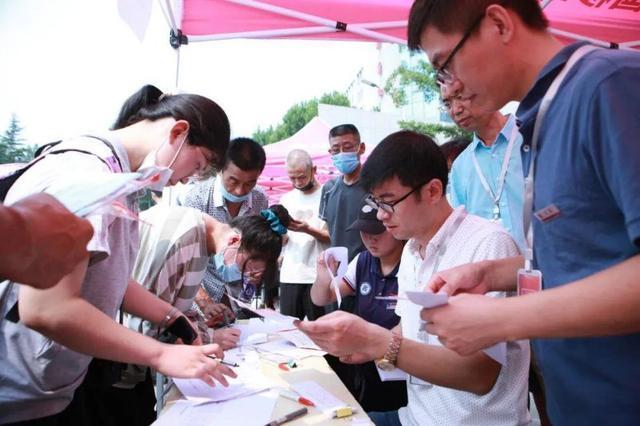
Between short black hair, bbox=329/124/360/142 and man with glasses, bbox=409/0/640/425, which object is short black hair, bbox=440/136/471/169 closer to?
short black hair, bbox=329/124/360/142

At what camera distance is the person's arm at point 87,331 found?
0.92 m

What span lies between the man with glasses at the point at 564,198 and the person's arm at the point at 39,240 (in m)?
0.60

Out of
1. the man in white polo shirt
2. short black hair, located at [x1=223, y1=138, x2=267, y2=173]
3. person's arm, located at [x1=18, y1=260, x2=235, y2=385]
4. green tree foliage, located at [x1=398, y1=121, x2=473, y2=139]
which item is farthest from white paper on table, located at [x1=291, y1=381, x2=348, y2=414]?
green tree foliage, located at [x1=398, y1=121, x2=473, y2=139]

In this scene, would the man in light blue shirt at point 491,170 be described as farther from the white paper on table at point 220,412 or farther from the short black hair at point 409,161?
the white paper on table at point 220,412

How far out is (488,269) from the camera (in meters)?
1.11

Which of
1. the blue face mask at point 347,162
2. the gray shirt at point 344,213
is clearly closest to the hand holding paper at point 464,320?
the gray shirt at point 344,213

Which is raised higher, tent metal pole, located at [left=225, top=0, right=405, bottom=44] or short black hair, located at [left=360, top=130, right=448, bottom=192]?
tent metal pole, located at [left=225, top=0, right=405, bottom=44]

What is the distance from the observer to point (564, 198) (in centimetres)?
79

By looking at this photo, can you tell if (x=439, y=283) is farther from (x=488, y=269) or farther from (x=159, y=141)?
(x=159, y=141)

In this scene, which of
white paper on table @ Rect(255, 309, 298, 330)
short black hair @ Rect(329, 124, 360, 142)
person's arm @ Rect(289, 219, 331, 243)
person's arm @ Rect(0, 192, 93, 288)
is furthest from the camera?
short black hair @ Rect(329, 124, 360, 142)

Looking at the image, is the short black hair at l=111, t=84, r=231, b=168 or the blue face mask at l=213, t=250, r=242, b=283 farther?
the blue face mask at l=213, t=250, r=242, b=283

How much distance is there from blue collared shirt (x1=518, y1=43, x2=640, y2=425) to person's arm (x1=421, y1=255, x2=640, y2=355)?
0.07 feet

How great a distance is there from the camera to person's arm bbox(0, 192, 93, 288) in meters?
0.51

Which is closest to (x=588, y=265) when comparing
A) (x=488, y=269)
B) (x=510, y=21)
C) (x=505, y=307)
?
(x=505, y=307)
